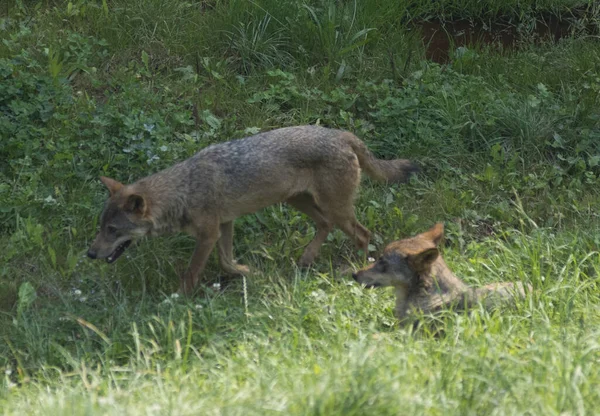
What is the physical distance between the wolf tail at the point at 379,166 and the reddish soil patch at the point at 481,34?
3.04 m

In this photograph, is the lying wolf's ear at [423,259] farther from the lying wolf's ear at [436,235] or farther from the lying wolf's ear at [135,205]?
the lying wolf's ear at [135,205]

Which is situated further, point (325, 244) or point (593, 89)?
point (593, 89)

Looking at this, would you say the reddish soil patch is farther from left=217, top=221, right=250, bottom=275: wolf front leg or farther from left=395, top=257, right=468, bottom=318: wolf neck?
left=395, top=257, right=468, bottom=318: wolf neck

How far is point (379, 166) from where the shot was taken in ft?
25.7

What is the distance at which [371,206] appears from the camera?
8.27 meters

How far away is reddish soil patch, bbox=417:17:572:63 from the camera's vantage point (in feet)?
35.4

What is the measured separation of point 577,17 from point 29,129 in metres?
6.47

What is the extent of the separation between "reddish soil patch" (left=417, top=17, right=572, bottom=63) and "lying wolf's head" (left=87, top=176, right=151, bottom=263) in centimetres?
475

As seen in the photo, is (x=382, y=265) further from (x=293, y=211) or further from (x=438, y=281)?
(x=293, y=211)

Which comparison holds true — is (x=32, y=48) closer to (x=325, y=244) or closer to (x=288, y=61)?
(x=288, y=61)

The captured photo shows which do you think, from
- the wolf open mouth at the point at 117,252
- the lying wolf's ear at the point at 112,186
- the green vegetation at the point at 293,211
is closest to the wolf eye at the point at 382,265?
the green vegetation at the point at 293,211

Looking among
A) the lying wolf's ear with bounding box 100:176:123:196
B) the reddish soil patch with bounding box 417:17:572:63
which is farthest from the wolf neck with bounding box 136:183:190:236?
the reddish soil patch with bounding box 417:17:572:63

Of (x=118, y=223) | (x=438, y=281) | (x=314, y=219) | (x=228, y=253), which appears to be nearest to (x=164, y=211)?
(x=118, y=223)

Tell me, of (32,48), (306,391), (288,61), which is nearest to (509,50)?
(288,61)
